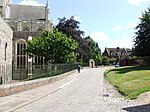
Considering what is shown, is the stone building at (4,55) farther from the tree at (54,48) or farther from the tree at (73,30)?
the tree at (73,30)

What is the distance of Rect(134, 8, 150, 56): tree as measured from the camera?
191 ft

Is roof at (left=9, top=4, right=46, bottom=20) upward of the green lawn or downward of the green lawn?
upward

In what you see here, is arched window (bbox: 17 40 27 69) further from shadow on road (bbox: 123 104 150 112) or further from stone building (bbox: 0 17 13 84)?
shadow on road (bbox: 123 104 150 112)

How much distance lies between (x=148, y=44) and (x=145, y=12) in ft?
24.7

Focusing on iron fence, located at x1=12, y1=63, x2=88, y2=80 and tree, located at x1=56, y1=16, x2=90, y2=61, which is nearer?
iron fence, located at x1=12, y1=63, x2=88, y2=80

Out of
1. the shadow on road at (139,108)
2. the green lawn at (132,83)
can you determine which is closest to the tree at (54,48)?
the green lawn at (132,83)

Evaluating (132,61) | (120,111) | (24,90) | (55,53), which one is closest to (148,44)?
(55,53)

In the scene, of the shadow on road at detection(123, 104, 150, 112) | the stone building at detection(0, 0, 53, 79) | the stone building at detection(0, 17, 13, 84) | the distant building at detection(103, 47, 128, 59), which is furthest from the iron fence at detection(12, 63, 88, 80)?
the distant building at detection(103, 47, 128, 59)

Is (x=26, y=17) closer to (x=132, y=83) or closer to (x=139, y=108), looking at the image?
(x=132, y=83)

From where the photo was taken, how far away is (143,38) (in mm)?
58938

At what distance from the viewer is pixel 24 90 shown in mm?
23812

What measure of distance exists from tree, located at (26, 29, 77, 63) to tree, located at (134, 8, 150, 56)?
11404mm

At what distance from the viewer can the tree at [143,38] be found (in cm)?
5831

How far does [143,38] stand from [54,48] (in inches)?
626
